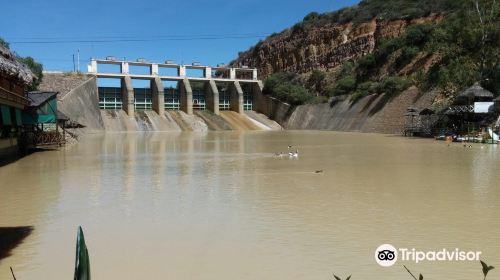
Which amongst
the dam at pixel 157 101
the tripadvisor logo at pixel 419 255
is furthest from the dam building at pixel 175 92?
the tripadvisor logo at pixel 419 255

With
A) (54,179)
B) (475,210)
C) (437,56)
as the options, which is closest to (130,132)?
(437,56)

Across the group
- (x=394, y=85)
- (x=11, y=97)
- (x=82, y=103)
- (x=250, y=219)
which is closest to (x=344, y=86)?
(x=394, y=85)

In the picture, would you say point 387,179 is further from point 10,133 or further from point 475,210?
point 10,133

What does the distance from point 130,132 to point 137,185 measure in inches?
1705

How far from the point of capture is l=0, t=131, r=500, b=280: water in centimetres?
636

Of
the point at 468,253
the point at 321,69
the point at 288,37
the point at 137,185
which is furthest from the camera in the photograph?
the point at 288,37

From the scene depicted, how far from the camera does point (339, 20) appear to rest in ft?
255

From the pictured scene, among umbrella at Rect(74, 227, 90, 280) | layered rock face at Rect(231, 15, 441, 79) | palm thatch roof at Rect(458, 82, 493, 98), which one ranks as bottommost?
umbrella at Rect(74, 227, 90, 280)

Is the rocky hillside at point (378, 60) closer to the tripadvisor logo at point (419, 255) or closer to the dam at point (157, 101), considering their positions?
the dam at point (157, 101)

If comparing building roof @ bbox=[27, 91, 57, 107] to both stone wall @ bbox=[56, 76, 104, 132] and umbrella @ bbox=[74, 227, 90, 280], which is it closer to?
stone wall @ bbox=[56, 76, 104, 132]

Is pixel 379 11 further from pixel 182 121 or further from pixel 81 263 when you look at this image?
pixel 81 263

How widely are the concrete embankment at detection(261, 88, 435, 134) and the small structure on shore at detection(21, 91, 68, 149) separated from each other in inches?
1226

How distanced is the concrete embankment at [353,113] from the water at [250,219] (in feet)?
100

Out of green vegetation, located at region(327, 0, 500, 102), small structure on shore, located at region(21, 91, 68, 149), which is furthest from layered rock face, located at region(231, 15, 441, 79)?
small structure on shore, located at region(21, 91, 68, 149)
